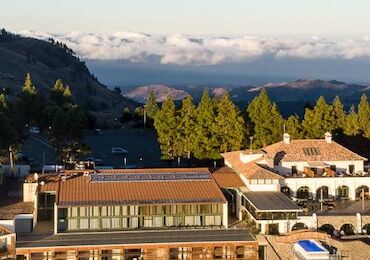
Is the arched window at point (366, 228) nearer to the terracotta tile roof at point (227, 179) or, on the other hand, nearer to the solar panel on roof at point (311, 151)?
the terracotta tile roof at point (227, 179)

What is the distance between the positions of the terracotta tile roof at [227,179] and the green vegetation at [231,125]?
8.89 meters

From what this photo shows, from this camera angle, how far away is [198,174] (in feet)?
139

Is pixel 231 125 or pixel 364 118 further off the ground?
pixel 364 118

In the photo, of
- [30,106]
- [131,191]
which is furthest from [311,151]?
[30,106]

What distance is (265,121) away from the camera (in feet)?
190

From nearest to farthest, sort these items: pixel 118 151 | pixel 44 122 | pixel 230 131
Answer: pixel 230 131 < pixel 44 122 < pixel 118 151

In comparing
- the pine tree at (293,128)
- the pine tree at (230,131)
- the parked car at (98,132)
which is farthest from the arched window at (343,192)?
the parked car at (98,132)

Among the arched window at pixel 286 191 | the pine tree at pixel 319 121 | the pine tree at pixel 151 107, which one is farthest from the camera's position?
the pine tree at pixel 151 107

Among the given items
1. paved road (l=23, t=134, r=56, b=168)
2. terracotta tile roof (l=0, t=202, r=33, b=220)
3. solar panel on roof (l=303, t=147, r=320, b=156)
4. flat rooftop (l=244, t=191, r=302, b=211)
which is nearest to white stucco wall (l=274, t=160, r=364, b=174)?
solar panel on roof (l=303, t=147, r=320, b=156)

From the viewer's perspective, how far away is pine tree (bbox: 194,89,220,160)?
179ft

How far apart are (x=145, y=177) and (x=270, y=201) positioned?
8.39 m

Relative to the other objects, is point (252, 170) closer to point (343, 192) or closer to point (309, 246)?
point (343, 192)

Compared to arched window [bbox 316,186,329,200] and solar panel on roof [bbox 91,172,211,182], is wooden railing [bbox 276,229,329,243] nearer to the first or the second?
solar panel on roof [bbox 91,172,211,182]

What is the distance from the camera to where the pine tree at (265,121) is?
2253 inches
